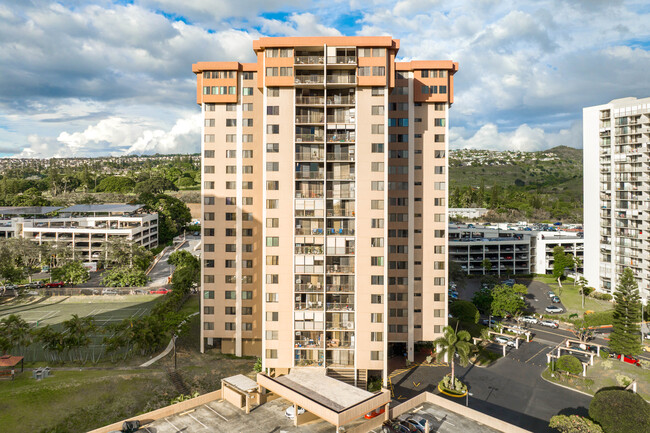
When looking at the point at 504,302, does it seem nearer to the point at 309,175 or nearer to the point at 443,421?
the point at 443,421

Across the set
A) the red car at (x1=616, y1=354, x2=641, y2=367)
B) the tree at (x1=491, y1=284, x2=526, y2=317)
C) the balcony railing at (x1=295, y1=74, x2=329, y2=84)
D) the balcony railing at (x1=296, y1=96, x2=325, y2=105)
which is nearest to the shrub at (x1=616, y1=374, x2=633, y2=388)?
the red car at (x1=616, y1=354, x2=641, y2=367)

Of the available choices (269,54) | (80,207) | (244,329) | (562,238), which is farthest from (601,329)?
→ (80,207)

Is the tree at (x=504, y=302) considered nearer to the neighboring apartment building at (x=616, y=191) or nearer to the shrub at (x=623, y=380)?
the shrub at (x=623, y=380)

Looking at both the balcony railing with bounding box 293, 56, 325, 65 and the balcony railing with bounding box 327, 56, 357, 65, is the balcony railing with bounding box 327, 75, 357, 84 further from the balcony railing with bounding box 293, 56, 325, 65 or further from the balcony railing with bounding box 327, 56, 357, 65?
the balcony railing with bounding box 293, 56, 325, 65

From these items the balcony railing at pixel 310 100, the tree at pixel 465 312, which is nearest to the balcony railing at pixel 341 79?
the balcony railing at pixel 310 100

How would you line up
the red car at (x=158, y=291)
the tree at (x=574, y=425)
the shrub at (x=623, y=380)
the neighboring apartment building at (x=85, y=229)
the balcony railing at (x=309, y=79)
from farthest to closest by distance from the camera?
the neighboring apartment building at (x=85, y=229)
the red car at (x=158, y=291)
the shrub at (x=623, y=380)
the balcony railing at (x=309, y=79)
the tree at (x=574, y=425)

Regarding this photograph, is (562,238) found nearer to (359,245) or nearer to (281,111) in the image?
(359,245)

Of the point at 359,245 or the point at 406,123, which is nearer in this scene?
the point at 359,245
